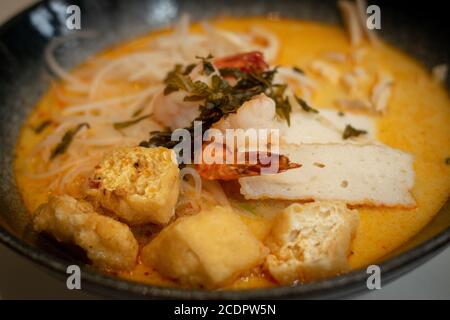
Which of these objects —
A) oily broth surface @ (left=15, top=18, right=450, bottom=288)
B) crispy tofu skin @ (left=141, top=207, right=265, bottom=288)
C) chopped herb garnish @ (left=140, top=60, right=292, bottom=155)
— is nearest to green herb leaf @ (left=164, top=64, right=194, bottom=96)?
chopped herb garnish @ (left=140, top=60, right=292, bottom=155)

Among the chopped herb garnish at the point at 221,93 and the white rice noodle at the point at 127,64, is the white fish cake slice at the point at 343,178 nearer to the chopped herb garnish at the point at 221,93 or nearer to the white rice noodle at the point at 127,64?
the chopped herb garnish at the point at 221,93

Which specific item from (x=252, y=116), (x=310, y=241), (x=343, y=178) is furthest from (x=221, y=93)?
(x=310, y=241)

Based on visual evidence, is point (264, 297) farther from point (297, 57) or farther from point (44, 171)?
point (297, 57)

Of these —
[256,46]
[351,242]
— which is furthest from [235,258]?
[256,46]

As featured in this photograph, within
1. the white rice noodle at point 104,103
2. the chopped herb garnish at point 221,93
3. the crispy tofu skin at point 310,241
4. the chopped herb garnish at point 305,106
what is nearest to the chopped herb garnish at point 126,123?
the chopped herb garnish at point 221,93

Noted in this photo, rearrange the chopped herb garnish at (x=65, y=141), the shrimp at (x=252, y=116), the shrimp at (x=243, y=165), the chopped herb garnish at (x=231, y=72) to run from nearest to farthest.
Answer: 1. the shrimp at (x=243, y=165)
2. the shrimp at (x=252, y=116)
3. the chopped herb garnish at (x=231, y=72)
4. the chopped herb garnish at (x=65, y=141)

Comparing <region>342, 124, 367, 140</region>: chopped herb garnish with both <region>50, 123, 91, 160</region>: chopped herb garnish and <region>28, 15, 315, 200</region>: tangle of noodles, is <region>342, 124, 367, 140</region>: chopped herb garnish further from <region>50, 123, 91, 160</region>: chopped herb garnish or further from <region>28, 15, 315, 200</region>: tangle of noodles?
<region>50, 123, 91, 160</region>: chopped herb garnish

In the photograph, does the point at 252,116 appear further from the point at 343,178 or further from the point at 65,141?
the point at 65,141
